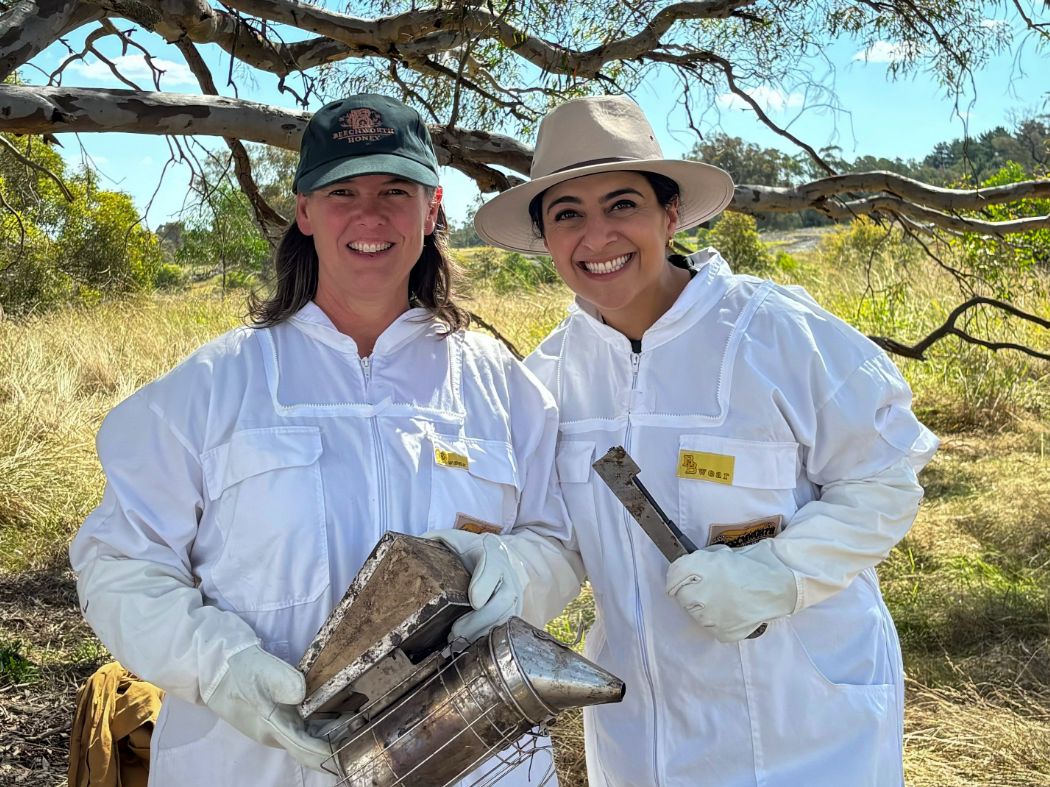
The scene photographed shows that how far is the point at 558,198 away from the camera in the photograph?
2102mm

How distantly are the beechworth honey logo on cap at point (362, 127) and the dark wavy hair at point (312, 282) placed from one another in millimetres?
174

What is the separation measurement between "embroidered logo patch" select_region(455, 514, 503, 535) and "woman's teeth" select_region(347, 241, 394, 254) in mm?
541

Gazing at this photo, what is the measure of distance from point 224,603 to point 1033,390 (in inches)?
311

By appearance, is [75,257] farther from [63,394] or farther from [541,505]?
[541,505]

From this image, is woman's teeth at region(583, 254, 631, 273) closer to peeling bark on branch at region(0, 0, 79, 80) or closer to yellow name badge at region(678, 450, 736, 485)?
yellow name badge at region(678, 450, 736, 485)

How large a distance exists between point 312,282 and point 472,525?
61cm

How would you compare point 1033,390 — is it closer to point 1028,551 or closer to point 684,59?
point 1028,551

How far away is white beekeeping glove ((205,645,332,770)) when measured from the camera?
1551mm

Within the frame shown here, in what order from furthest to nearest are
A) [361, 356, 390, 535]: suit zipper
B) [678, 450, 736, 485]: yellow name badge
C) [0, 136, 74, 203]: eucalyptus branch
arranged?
[0, 136, 74, 203]: eucalyptus branch < [678, 450, 736, 485]: yellow name badge < [361, 356, 390, 535]: suit zipper

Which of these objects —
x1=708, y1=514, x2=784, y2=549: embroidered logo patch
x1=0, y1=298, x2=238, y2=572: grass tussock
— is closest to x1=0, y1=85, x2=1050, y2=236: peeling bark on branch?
x1=0, y1=298, x2=238, y2=572: grass tussock

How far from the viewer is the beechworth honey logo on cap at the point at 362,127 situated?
188 centimetres

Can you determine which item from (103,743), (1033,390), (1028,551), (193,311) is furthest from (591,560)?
(193,311)

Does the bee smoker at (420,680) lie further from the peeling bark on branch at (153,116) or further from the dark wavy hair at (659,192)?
the peeling bark on branch at (153,116)

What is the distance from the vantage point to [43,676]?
12.5 feet
